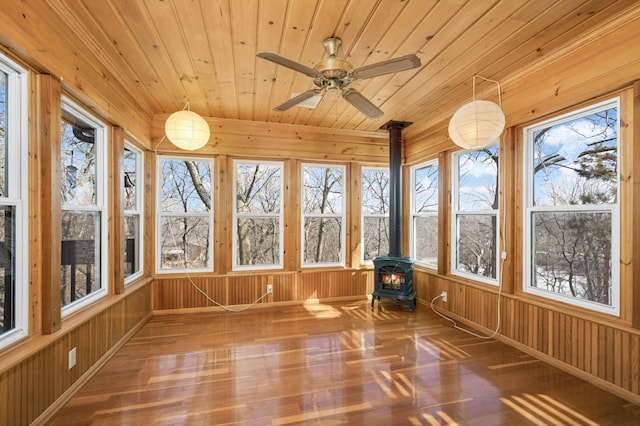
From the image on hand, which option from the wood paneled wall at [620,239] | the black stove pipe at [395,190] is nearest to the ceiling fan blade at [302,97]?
the wood paneled wall at [620,239]

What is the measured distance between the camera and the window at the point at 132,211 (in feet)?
10.9

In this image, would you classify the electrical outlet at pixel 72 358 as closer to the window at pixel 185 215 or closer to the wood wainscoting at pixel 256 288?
the wood wainscoting at pixel 256 288

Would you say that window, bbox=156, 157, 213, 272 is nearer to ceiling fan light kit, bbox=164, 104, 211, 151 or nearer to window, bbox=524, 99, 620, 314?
ceiling fan light kit, bbox=164, 104, 211, 151

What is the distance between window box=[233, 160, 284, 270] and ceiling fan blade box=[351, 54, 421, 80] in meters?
2.52

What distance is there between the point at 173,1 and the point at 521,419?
3.44 metres

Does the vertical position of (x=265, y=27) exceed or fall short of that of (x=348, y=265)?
it exceeds it

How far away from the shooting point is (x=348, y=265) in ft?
14.9

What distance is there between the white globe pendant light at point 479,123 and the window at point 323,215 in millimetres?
2299

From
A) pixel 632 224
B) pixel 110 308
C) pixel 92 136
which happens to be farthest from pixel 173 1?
pixel 632 224

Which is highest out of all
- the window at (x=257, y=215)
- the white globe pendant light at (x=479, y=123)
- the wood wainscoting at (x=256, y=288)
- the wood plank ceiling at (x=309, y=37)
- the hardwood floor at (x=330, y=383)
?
the wood plank ceiling at (x=309, y=37)

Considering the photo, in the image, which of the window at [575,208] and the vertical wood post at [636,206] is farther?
the window at [575,208]

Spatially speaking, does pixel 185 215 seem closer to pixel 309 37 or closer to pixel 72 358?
pixel 72 358

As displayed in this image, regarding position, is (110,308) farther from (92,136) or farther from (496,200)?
(496,200)

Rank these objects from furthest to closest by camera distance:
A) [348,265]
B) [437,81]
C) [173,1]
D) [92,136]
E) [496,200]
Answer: [348,265], [496,200], [437,81], [92,136], [173,1]
